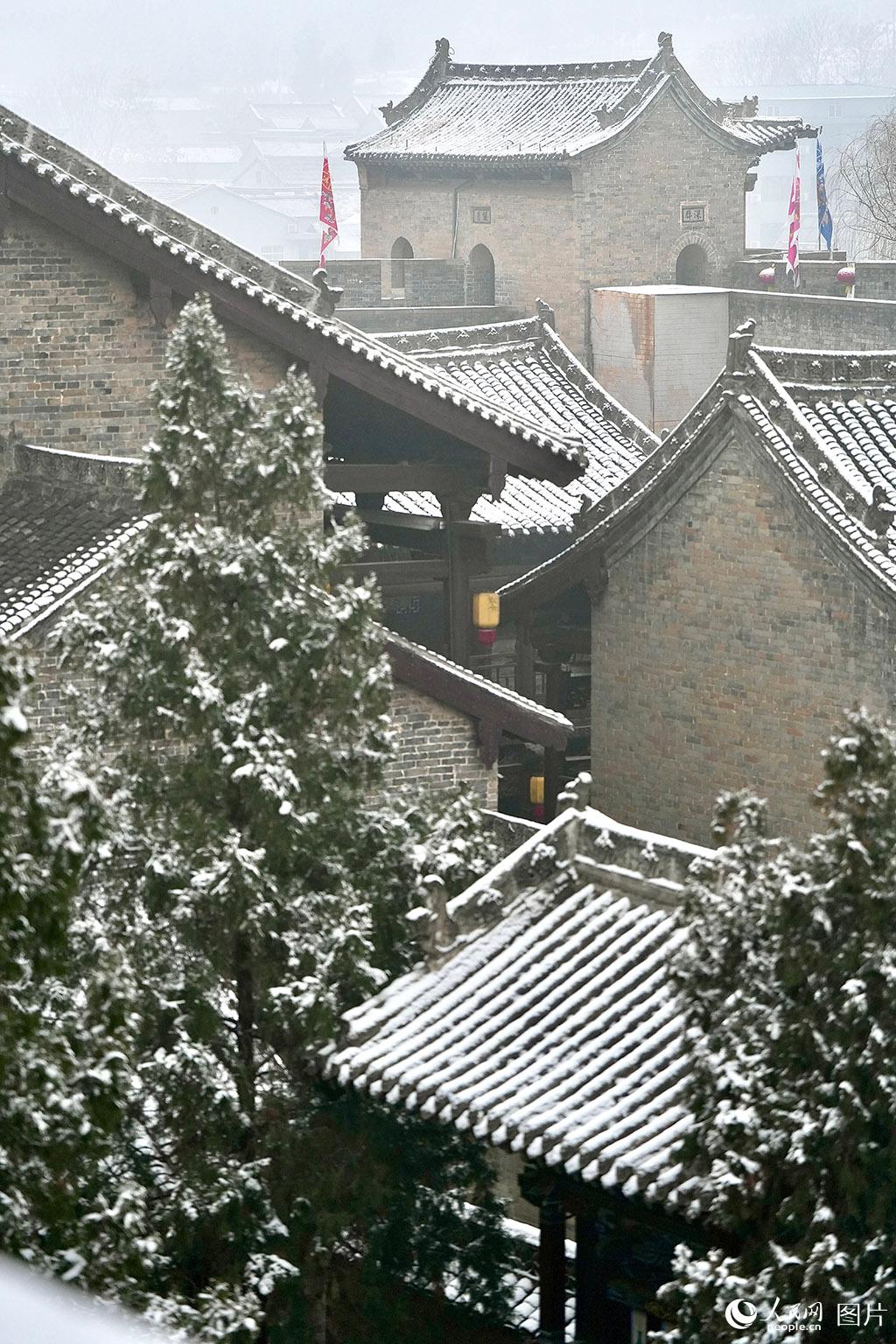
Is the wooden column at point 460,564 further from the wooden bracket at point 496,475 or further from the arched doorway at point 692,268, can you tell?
the arched doorway at point 692,268

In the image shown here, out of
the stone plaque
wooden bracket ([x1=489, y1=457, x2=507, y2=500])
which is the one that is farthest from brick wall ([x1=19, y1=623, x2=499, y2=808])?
the stone plaque

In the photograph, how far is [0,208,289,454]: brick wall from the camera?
17.0 meters

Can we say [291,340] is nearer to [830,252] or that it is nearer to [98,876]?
[98,876]

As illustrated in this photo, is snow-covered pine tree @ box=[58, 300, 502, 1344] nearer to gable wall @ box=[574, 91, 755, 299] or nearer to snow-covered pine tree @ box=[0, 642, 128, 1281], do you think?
snow-covered pine tree @ box=[0, 642, 128, 1281]

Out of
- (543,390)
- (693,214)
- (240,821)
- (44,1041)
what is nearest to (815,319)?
(693,214)

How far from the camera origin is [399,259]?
4078 centimetres

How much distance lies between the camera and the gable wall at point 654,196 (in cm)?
3750

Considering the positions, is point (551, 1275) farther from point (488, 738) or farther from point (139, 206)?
point (139, 206)

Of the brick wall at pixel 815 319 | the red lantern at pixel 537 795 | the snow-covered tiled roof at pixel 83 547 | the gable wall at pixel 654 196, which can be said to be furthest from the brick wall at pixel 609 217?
the snow-covered tiled roof at pixel 83 547

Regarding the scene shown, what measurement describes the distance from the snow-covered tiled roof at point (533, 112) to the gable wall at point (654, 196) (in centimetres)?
36

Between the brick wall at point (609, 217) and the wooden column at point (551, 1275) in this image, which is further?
the brick wall at point (609, 217)

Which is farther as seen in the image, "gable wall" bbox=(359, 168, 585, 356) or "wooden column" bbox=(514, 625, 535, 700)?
"gable wall" bbox=(359, 168, 585, 356)

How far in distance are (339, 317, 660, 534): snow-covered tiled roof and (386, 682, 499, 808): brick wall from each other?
6927 millimetres

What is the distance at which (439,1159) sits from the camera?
10500 millimetres
